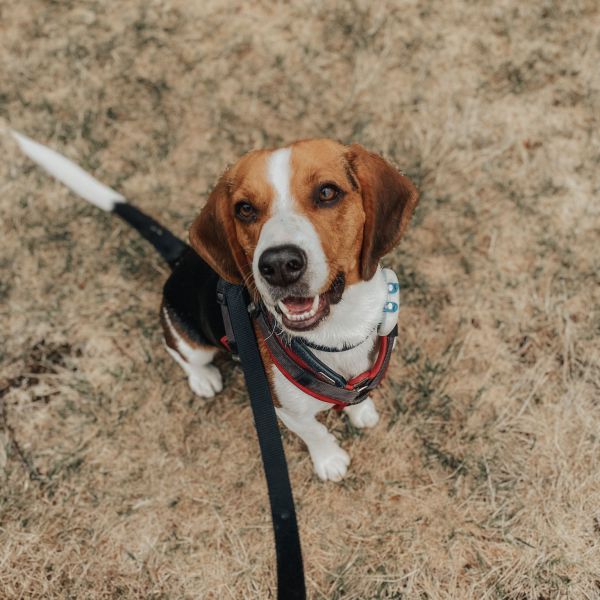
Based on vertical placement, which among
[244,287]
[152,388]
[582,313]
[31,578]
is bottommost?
[31,578]

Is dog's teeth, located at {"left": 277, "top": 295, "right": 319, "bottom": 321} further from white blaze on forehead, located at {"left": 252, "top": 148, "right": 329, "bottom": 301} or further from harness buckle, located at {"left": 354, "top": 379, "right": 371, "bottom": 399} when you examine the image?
harness buckle, located at {"left": 354, "top": 379, "right": 371, "bottom": 399}

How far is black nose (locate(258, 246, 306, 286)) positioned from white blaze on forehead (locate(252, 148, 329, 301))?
3 centimetres

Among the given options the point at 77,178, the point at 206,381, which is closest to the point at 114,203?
the point at 77,178

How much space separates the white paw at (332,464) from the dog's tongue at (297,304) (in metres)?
1.53

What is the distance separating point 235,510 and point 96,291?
88.4 inches

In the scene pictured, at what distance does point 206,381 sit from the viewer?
4.08 m

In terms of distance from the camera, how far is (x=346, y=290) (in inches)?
107

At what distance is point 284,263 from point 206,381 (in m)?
2.08

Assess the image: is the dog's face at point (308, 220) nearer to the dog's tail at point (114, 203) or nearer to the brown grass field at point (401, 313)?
the dog's tail at point (114, 203)

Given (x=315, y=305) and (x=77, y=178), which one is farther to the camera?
(x=77, y=178)

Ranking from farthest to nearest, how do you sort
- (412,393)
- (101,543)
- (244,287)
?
1. (412,393)
2. (101,543)
3. (244,287)

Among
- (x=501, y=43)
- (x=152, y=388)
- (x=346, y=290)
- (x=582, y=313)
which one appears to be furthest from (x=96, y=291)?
(x=501, y=43)

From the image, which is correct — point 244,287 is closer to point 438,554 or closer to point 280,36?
point 438,554

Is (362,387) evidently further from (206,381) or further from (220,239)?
(206,381)
